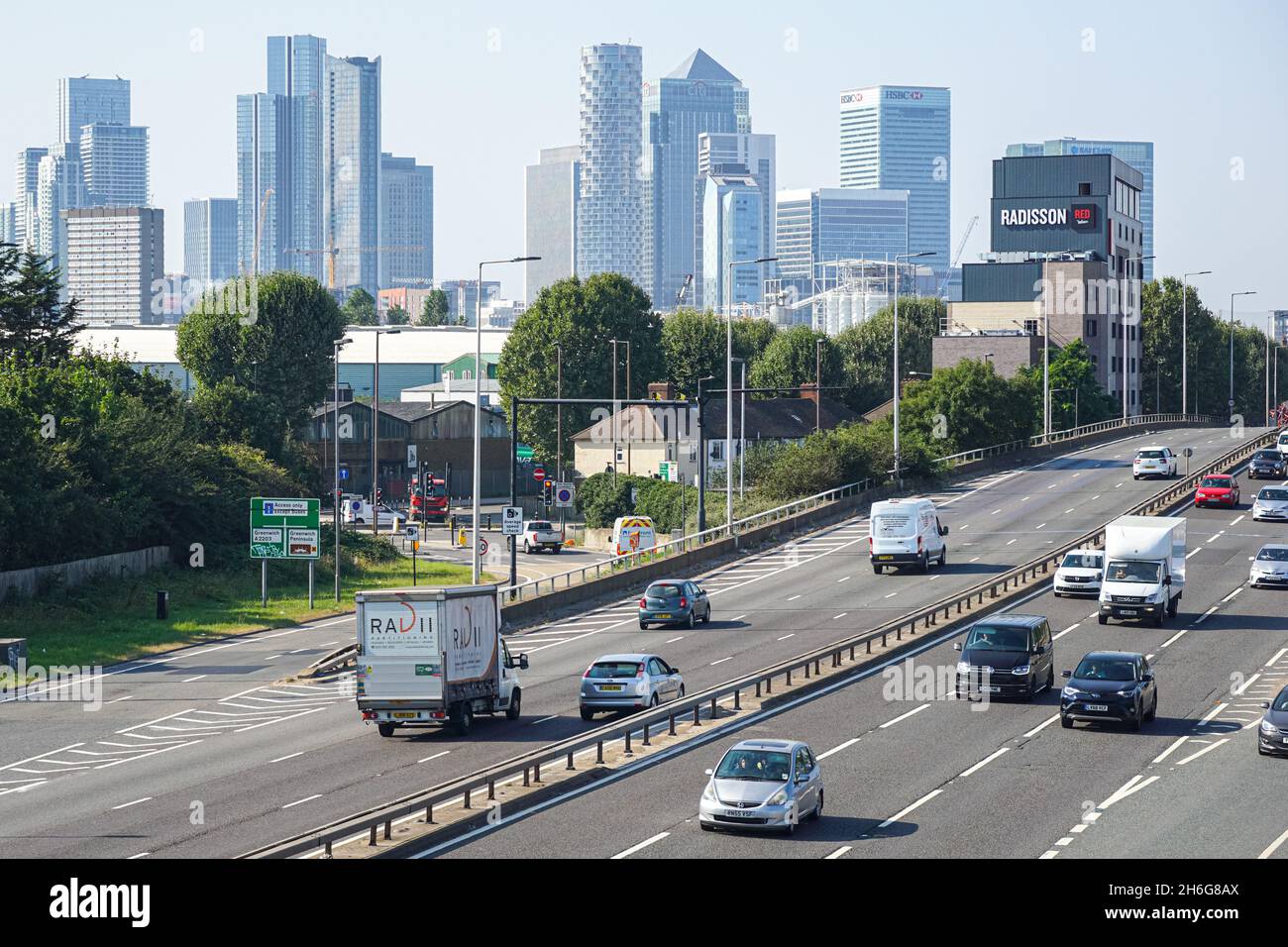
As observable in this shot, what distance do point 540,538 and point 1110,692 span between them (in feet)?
198

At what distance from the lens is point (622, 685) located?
37.3 meters

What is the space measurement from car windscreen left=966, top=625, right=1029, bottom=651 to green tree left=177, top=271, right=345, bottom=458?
281 feet

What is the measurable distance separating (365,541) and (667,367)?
72841 millimetres

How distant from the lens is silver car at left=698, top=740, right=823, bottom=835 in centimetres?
2583

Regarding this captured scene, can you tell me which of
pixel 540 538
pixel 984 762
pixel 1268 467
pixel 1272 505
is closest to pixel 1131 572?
pixel 984 762

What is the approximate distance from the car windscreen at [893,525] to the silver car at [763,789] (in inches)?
1375

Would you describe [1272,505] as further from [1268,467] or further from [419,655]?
[419,655]

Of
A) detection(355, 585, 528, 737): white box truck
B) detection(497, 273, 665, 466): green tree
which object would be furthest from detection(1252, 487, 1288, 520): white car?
detection(497, 273, 665, 466): green tree

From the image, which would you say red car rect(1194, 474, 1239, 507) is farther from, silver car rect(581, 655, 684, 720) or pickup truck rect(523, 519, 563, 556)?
silver car rect(581, 655, 684, 720)

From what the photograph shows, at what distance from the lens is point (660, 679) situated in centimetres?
3838

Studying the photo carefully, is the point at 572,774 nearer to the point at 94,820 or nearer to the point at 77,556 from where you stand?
the point at 94,820

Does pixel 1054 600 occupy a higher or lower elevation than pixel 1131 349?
lower

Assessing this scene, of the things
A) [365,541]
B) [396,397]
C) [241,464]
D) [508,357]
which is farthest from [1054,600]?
[396,397]

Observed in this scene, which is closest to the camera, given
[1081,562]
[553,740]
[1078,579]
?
[553,740]
